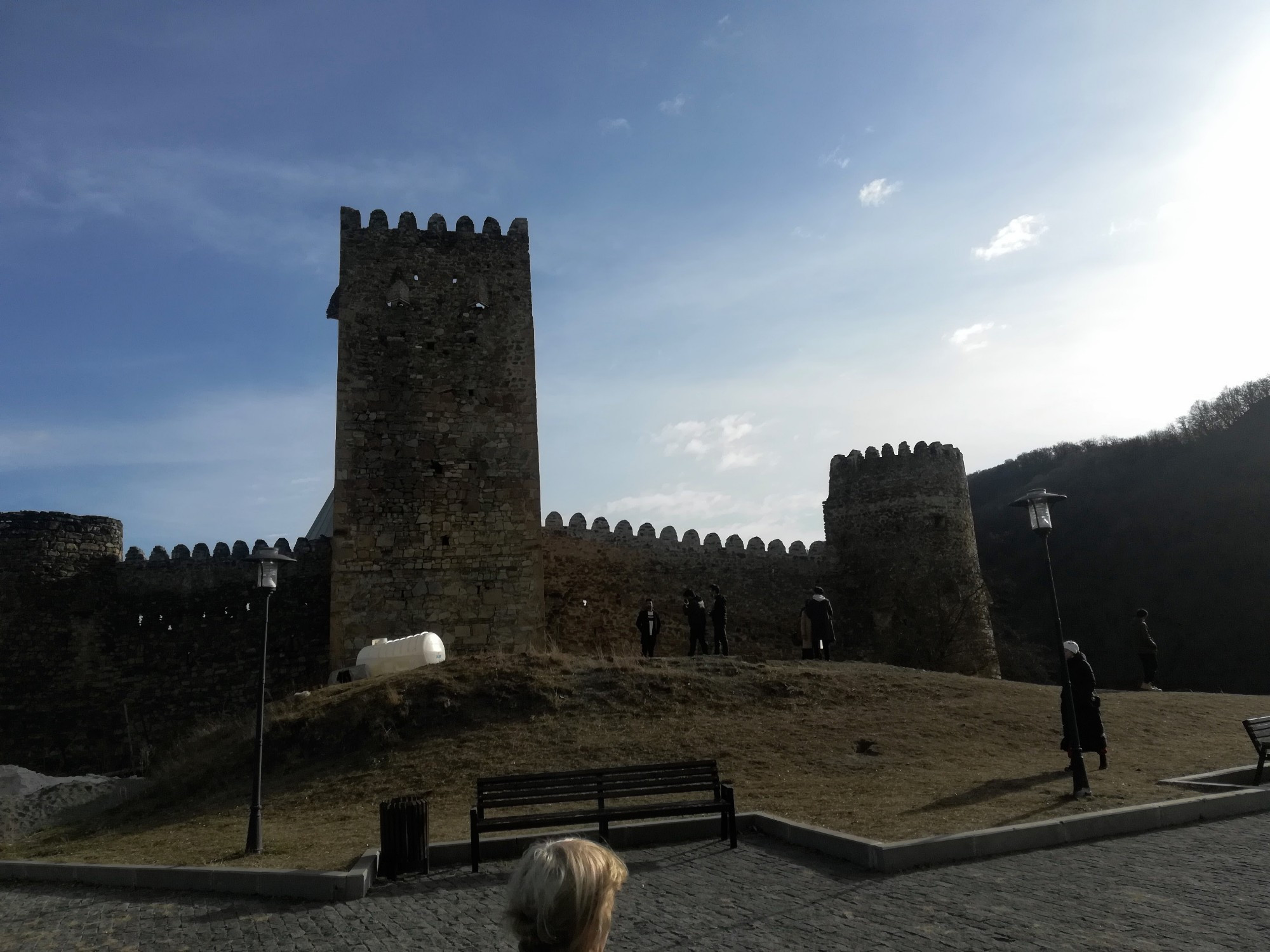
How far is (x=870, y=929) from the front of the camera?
5488mm

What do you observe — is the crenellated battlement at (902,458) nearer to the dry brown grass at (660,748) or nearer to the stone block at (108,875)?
the dry brown grass at (660,748)

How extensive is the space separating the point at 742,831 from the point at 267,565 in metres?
5.67

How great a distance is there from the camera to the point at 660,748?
11.9 meters

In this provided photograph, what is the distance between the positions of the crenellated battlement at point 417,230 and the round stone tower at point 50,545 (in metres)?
8.48

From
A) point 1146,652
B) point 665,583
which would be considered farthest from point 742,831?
point 665,583

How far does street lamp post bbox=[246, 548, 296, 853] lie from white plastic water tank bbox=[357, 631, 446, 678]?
220 inches

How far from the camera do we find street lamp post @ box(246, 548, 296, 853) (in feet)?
28.2

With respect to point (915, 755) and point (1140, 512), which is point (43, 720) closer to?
Answer: point (915, 755)

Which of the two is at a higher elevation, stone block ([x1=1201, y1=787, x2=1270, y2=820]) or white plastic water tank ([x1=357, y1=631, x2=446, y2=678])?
white plastic water tank ([x1=357, y1=631, x2=446, y2=678])

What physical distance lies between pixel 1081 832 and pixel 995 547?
45906 millimetres

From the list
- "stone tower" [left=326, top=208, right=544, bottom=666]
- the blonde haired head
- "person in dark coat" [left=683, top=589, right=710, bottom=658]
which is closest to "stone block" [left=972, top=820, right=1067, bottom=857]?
the blonde haired head

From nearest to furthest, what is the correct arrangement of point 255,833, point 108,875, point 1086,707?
point 108,875 → point 255,833 → point 1086,707

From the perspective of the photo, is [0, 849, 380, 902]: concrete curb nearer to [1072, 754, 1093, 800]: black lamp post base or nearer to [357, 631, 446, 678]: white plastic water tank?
[1072, 754, 1093, 800]: black lamp post base

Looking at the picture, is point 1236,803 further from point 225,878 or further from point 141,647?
point 141,647
